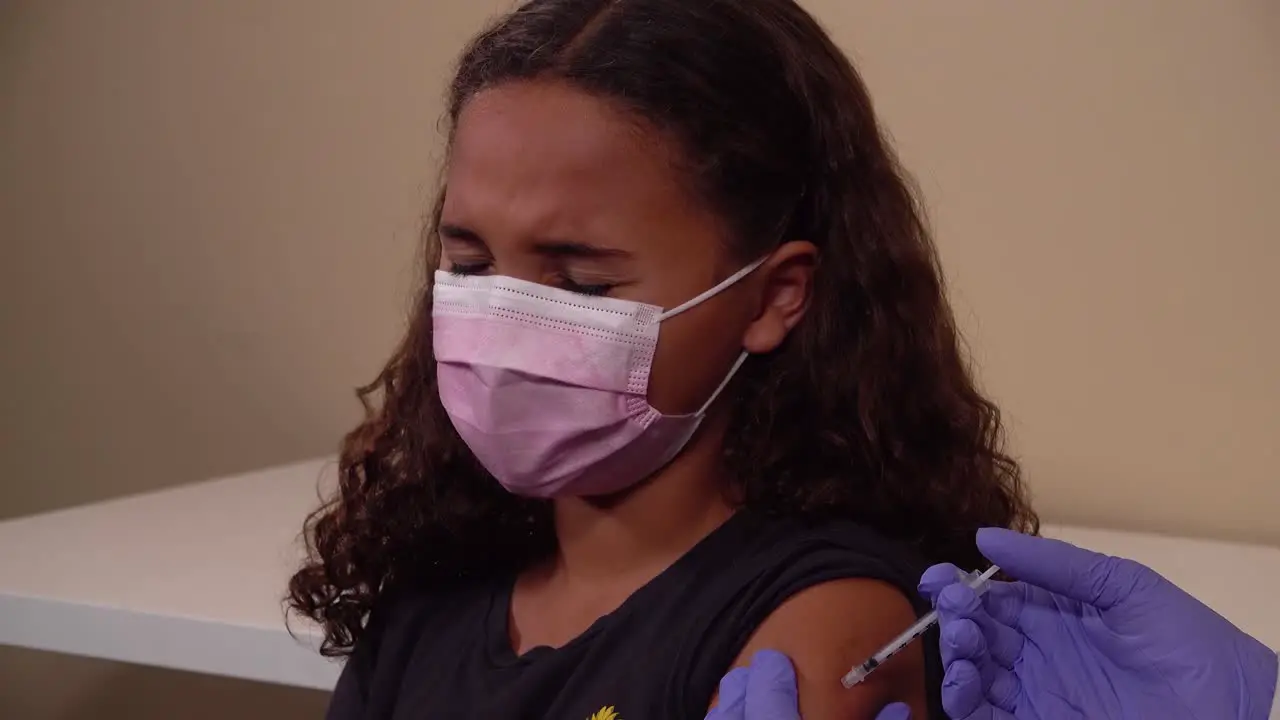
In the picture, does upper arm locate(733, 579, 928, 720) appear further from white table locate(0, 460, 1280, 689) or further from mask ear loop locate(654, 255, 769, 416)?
white table locate(0, 460, 1280, 689)

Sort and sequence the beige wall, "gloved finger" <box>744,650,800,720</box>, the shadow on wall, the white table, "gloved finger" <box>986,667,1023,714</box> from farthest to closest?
the shadow on wall < the beige wall < the white table < "gloved finger" <box>986,667,1023,714</box> < "gloved finger" <box>744,650,800,720</box>

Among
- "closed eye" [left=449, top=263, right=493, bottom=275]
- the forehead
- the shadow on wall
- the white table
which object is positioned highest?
the forehead

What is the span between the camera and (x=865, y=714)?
2.54 ft

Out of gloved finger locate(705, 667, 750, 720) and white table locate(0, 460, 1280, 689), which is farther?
white table locate(0, 460, 1280, 689)

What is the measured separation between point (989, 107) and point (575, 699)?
104 cm

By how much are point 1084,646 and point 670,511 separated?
30cm

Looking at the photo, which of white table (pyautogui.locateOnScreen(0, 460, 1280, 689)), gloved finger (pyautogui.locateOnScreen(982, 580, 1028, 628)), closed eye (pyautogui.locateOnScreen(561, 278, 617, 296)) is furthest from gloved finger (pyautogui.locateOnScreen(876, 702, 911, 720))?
white table (pyautogui.locateOnScreen(0, 460, 1280, 689))

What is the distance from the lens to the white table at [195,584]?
1247 millimetres

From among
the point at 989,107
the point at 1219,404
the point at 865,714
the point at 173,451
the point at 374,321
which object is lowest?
the point at 173,451

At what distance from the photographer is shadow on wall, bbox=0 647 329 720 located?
2232mm

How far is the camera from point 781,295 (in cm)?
93

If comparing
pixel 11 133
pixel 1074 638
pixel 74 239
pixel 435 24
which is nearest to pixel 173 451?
pixel 74 239

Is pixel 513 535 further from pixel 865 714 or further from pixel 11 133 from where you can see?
pixel 11 133

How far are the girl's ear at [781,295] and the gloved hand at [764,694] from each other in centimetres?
24
